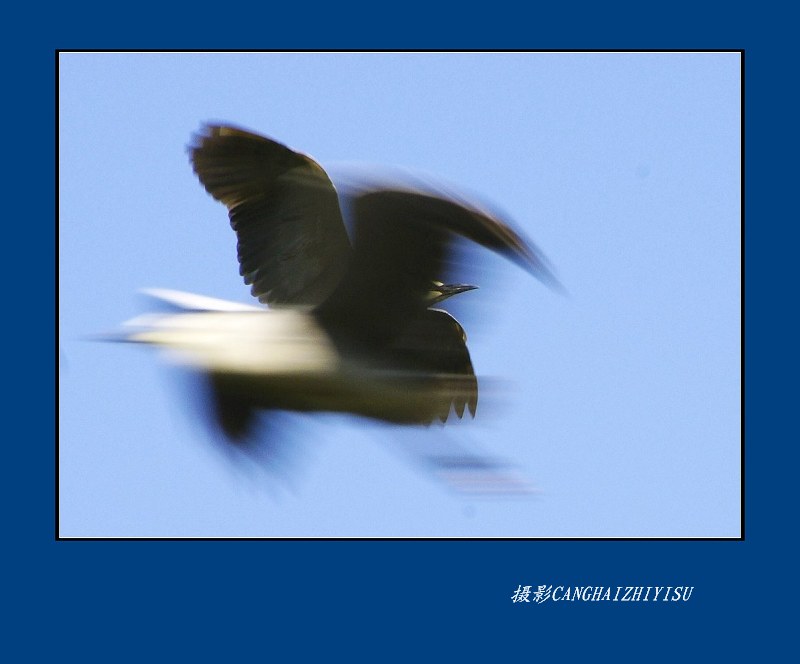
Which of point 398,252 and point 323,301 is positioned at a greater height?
point 398,252

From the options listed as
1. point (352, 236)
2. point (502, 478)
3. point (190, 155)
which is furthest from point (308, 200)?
point (502, 478)

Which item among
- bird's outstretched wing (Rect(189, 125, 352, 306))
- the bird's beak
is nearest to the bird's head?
the bird's beak

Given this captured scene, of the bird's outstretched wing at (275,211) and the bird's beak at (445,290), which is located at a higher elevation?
the bird's outstretched wing at (275,211)

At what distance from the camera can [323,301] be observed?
101 inches

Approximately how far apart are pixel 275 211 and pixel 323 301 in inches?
11.3

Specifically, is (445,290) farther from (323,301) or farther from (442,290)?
(323,301)

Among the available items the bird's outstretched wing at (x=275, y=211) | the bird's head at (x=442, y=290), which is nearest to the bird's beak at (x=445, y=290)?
the bird's head at (x=442, y=290)

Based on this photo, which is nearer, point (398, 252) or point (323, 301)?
point (398, 252)

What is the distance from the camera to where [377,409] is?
8.55 feet

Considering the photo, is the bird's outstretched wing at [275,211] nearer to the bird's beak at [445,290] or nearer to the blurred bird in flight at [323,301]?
the blurred bird in flight at [323,301]

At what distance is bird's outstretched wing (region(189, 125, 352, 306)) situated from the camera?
229 cm

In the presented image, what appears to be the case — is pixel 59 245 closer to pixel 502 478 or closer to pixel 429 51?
pixel 429 51

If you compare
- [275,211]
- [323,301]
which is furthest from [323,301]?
[275,211]

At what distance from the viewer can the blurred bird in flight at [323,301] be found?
2271 millimetres
